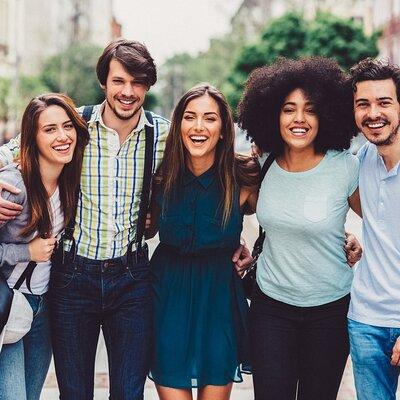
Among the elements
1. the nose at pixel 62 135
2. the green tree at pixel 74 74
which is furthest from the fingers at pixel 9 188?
the green tree at pixel 74 74

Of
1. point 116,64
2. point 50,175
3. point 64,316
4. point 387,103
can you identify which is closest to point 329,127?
point 387,103

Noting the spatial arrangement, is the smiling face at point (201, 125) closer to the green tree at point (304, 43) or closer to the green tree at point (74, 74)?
the green tree at point (304, 43)

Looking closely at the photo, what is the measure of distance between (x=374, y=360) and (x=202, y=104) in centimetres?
166

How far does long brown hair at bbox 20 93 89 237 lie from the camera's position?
3509 mm

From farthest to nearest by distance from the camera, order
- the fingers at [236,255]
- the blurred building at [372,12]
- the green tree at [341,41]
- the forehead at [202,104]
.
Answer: the blurred building at [372,12], the green tree at [341,41], the fingers at [236,255], the forehead at [202,104]

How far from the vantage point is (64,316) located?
3.68 metres

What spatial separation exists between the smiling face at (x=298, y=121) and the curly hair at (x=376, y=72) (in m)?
0.31

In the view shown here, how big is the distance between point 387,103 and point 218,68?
173ft

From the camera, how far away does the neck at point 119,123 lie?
12.7 ft

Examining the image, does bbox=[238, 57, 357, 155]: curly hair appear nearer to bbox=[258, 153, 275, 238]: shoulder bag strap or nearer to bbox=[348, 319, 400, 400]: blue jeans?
bbox=[258, 153, 275, 238]: shoulder bag strap

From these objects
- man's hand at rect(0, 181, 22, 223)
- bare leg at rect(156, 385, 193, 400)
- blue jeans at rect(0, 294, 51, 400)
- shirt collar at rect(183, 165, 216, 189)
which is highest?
shirt collar at rect(183, 165, 216, 189)

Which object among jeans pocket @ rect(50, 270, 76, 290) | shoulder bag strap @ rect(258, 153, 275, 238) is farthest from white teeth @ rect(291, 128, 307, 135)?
jeans pocket @ rect(50, 270, 76, 290)

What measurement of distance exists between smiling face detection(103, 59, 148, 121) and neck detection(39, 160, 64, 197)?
1.58 feet

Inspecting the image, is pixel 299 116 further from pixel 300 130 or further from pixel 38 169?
pixel 38 169
